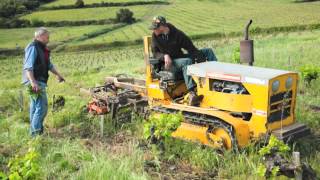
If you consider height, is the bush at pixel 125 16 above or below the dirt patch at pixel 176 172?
below

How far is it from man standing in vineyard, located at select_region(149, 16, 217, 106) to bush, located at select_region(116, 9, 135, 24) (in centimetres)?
5341

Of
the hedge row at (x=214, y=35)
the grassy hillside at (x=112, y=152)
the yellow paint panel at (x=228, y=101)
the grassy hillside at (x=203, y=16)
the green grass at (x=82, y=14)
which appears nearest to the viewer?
the grassy hillside at (x=112, y=152)

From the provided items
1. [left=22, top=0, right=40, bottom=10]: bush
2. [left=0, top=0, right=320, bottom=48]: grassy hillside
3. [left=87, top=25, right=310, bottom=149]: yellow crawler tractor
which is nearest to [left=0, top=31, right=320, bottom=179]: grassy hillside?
[left=87, top=25, right=310, bottom=149]: yellow crawler tractor

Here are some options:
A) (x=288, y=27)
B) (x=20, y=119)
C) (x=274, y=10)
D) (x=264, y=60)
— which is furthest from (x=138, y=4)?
(x=20, y=119)

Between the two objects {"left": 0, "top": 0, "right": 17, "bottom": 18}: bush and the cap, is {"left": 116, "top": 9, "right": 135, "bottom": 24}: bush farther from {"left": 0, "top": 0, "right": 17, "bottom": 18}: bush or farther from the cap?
the cap

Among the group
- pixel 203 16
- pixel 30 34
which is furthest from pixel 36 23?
pixel 203 16

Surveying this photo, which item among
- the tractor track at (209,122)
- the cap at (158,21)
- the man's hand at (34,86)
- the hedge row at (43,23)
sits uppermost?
the cap at (158,21)

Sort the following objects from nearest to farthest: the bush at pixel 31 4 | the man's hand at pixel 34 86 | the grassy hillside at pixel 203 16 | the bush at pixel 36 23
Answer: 1. the man's hand at pixel 34 86
2. the grassy hillside at pixel 203 16
3. the bush at pixel 36 23
4. the bush at pixel 31 4

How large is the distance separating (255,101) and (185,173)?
57.0 inches

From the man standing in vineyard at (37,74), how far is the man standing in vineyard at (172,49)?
1856 mm

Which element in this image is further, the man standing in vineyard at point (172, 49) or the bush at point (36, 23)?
the bush at point (36, 23)

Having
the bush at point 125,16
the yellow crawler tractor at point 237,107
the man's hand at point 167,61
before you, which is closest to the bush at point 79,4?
the bush at point 125,16

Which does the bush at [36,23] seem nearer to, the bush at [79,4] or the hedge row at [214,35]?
the bush at [79,4]

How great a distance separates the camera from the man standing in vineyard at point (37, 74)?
8594mm
